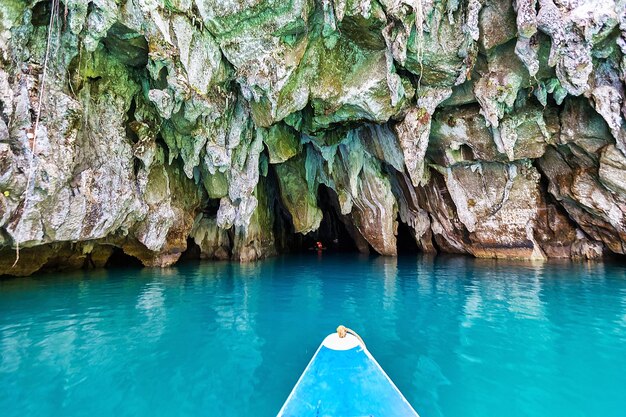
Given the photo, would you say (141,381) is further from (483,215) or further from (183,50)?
(483,215)

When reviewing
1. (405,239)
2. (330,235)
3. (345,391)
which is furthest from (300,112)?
(330,235)

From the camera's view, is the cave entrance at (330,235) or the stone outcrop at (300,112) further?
the cave entrance at (330,235)

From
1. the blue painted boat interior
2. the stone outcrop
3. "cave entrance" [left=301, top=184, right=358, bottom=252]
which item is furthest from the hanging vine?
"cave entrance" [left=301, top=184, right=358, bottom=252]

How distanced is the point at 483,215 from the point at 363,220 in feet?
22.6

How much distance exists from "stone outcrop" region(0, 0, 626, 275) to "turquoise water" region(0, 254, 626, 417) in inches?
153

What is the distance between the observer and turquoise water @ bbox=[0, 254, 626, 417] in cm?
462

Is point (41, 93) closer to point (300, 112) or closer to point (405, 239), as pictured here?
point (300, 112)

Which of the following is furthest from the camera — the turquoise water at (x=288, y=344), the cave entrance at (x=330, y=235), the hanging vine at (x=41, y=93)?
the cave entrance at (x=330, y=235)

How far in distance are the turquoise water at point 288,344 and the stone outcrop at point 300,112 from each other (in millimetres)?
3896

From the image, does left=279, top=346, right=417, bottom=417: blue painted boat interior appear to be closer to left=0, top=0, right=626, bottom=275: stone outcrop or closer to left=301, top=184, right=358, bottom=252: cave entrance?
left=0, top=0, right=626, bottom=275: stone outcrop

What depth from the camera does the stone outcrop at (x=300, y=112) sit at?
1016 centimetres

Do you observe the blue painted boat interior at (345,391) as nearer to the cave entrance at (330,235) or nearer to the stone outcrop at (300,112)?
the stone outcrop at (300,112)

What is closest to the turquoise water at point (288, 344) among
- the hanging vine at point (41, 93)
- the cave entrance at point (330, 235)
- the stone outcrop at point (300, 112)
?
the hanging vine at point (41, 93)

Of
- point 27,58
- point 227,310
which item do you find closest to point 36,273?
point 27,58
